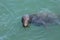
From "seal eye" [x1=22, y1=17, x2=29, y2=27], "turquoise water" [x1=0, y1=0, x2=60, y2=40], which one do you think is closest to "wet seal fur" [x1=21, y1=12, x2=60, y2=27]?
"seal eye" [x1=22, y1=17, x2=29, y2=27]

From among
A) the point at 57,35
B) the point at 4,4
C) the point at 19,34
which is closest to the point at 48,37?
the point at 57,35

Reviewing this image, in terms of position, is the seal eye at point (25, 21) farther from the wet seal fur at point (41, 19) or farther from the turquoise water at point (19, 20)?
the turquoise water at point (19, 20)

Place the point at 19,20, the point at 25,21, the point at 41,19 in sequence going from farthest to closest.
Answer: the point at 19,20 → the point at 41,19 → the point at 25,21

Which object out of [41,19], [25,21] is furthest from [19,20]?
[41,19]

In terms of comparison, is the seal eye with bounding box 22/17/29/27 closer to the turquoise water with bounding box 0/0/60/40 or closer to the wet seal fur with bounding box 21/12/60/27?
the wet seal fur with bounding box 21/12/60/27

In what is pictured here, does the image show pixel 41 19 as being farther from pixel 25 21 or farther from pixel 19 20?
pixel 19 20
